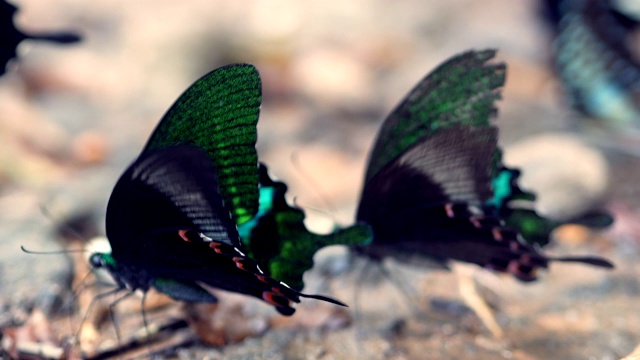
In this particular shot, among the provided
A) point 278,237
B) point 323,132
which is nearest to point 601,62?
point 323,132

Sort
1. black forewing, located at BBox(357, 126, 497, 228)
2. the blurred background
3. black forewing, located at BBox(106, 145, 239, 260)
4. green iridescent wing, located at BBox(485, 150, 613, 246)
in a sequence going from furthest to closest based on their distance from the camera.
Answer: the blurred background, green iridescent wing, located at BBox(485, 150, 613, 246), black forewing, located at BBox(357, 126, 497, 228), black forewing, located at BBox(106, 145, 239, 260)

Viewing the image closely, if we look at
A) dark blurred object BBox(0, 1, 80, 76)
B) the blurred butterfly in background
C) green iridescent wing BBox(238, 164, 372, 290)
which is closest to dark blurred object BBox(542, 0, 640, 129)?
the blurred butterfly in background

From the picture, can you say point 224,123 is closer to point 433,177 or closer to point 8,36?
point 433,177

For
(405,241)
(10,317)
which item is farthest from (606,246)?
(10,317)

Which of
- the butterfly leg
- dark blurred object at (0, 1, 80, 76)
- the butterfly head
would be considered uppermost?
dark blurred object at (0, 1, 80, 76)

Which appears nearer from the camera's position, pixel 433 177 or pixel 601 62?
pixel 433 177

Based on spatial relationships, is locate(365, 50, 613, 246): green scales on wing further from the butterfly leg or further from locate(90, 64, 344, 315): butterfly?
locate(90, 64, 344, 315): butterfly
